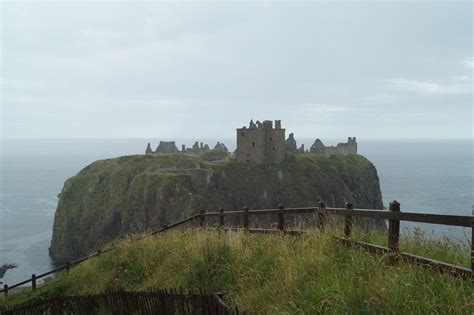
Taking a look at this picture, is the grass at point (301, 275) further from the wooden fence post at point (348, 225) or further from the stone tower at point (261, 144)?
the stone tower at point (261, 144)

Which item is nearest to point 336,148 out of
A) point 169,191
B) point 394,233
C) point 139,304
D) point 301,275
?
point 169,191

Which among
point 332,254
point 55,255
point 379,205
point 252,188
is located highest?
point 332,254

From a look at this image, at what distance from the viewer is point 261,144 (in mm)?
82438

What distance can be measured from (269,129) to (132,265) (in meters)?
71.8

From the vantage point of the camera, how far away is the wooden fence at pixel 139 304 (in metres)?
7.10

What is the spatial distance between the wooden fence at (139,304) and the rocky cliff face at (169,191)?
2221 inches

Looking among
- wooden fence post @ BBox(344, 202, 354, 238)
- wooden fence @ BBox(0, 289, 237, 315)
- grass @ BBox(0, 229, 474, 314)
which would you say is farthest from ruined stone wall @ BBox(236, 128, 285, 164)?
wooden fence post @ BBox(344, 202, 354, 238)

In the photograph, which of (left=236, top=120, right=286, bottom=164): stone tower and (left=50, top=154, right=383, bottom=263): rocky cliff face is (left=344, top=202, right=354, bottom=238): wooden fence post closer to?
(left=50, top=154, right=383, bottom=263): rocky cliff face

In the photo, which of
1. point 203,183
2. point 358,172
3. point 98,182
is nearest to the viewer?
point 203,183

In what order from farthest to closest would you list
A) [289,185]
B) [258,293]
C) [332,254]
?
[289,185]
[332,254]
[258,293]

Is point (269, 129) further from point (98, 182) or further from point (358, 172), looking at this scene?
point (98, 182)

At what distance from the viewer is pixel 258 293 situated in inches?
291

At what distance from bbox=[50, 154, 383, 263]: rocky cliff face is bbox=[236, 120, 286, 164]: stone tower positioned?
1.95 m

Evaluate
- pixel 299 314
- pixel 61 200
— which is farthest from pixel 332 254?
pixel 61 200
